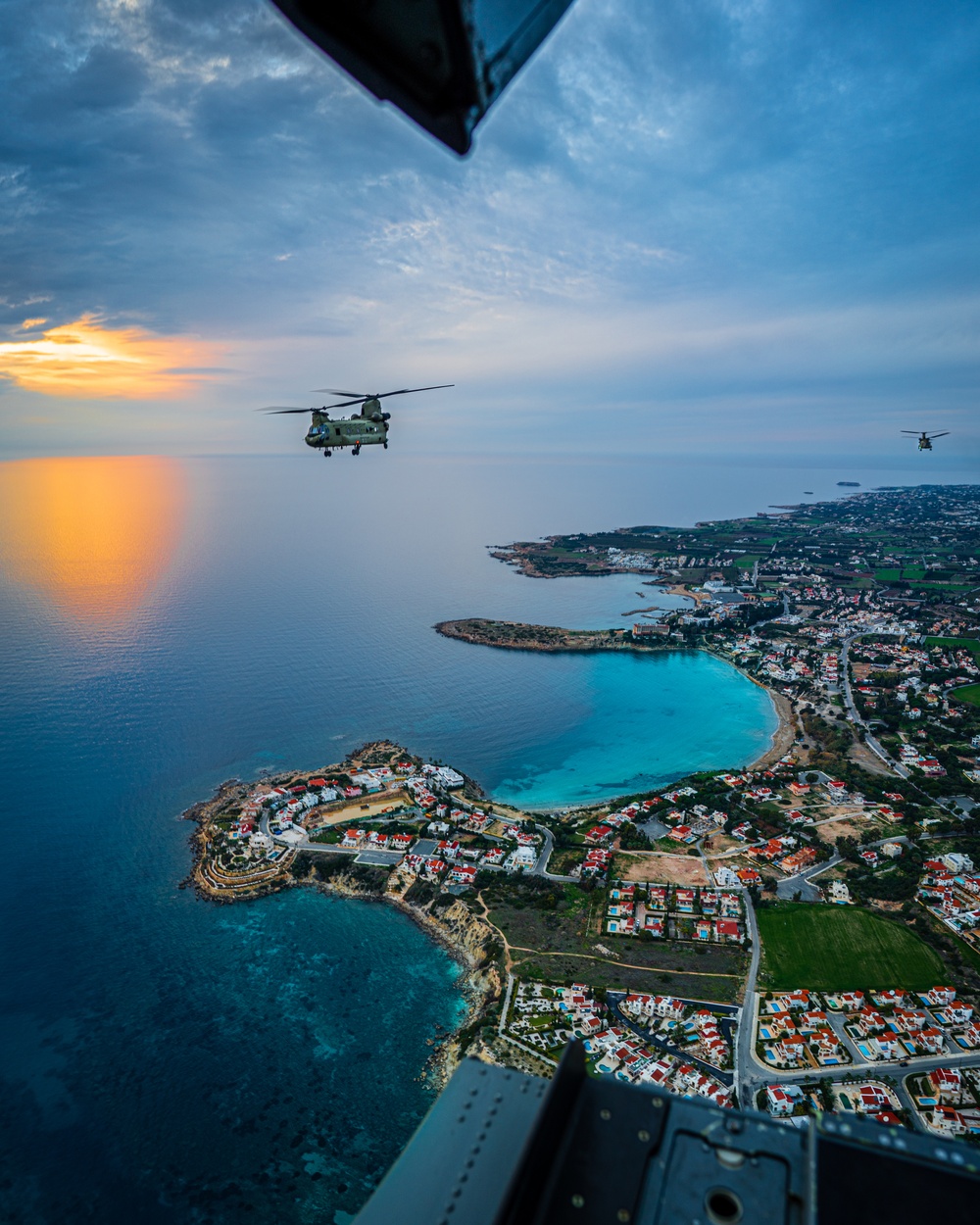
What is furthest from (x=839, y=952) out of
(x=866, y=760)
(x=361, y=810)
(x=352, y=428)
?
(x=352, y=428)

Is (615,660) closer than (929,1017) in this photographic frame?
No

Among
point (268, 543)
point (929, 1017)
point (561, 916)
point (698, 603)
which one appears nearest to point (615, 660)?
point (698, 603)

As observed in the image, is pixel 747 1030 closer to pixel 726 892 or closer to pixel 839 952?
pixel 839 952

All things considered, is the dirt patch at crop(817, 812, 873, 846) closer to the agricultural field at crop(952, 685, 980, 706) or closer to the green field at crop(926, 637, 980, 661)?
the agricultural field at crop(952, 685, 980, 706)

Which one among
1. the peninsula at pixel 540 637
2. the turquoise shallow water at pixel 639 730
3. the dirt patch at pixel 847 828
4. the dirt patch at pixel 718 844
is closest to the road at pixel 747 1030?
the dirt patch at pixel 718 844

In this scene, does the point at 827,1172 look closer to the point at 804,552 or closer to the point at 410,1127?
the point at 410,1127

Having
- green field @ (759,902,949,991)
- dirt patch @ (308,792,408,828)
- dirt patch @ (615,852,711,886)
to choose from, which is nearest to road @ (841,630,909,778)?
green field @ (759,902,949,991)
